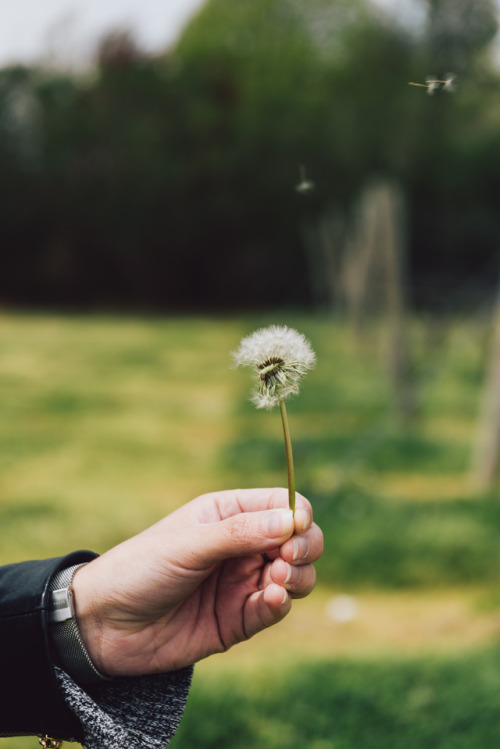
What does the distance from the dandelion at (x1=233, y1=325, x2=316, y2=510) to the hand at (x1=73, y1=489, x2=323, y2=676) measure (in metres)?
0.23

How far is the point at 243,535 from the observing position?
4.63 ft

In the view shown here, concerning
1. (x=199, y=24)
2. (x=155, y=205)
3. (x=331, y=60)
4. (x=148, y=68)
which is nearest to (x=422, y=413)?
(x=155, y=205)

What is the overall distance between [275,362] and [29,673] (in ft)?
2.75

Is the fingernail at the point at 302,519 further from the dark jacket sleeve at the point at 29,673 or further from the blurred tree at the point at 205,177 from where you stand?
the blurred tree at the point at 205,177

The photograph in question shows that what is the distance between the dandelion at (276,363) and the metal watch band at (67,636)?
627mm

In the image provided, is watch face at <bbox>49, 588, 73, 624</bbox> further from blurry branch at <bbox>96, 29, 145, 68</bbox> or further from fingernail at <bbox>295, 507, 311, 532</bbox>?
blurry branch at <bbox>96, 29, 145, 68</bbox>

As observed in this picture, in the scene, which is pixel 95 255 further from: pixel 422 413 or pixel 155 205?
pixel 422 413

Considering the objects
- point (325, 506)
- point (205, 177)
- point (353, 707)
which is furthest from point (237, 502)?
point (205, 177)

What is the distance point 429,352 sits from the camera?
13.1 meters

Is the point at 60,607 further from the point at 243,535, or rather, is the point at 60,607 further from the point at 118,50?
the point at 118,50

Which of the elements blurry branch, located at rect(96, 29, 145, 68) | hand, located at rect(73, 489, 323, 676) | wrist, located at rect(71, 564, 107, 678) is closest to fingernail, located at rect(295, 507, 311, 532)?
hand, located at rect(73, 489, 323, 676)

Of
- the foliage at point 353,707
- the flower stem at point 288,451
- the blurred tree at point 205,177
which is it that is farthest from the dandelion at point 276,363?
the blurred tree at point 205,177

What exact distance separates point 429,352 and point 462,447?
6.34 metres

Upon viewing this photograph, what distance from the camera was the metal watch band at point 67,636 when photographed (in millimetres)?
1531
